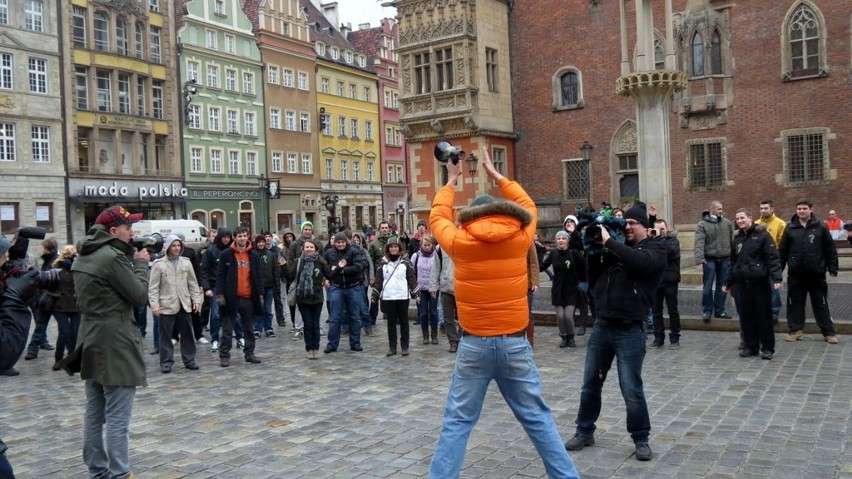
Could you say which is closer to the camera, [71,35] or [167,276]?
[167,276]

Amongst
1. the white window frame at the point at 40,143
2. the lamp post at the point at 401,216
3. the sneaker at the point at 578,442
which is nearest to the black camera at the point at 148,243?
the sneaker at the point at 578,442

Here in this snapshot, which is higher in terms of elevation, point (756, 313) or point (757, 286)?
point (757, 286)

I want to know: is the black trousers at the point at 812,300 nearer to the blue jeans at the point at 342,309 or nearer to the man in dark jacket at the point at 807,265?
the man in dark jacket at the point at 807,265

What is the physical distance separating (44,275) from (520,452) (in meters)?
3.73

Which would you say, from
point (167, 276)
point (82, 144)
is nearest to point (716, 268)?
point (167, 276)

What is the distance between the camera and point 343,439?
22.1ft

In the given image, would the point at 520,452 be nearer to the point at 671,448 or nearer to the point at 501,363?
the point at 671,448

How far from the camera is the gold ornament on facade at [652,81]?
18062mm

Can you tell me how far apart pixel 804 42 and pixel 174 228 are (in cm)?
Answer: 2778

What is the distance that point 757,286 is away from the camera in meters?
10.0

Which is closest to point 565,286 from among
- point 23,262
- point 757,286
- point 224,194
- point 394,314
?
point 394,314

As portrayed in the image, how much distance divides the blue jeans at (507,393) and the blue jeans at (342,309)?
282 inches

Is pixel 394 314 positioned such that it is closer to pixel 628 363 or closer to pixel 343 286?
pixel 343 286

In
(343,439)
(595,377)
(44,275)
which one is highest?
(44,275)
